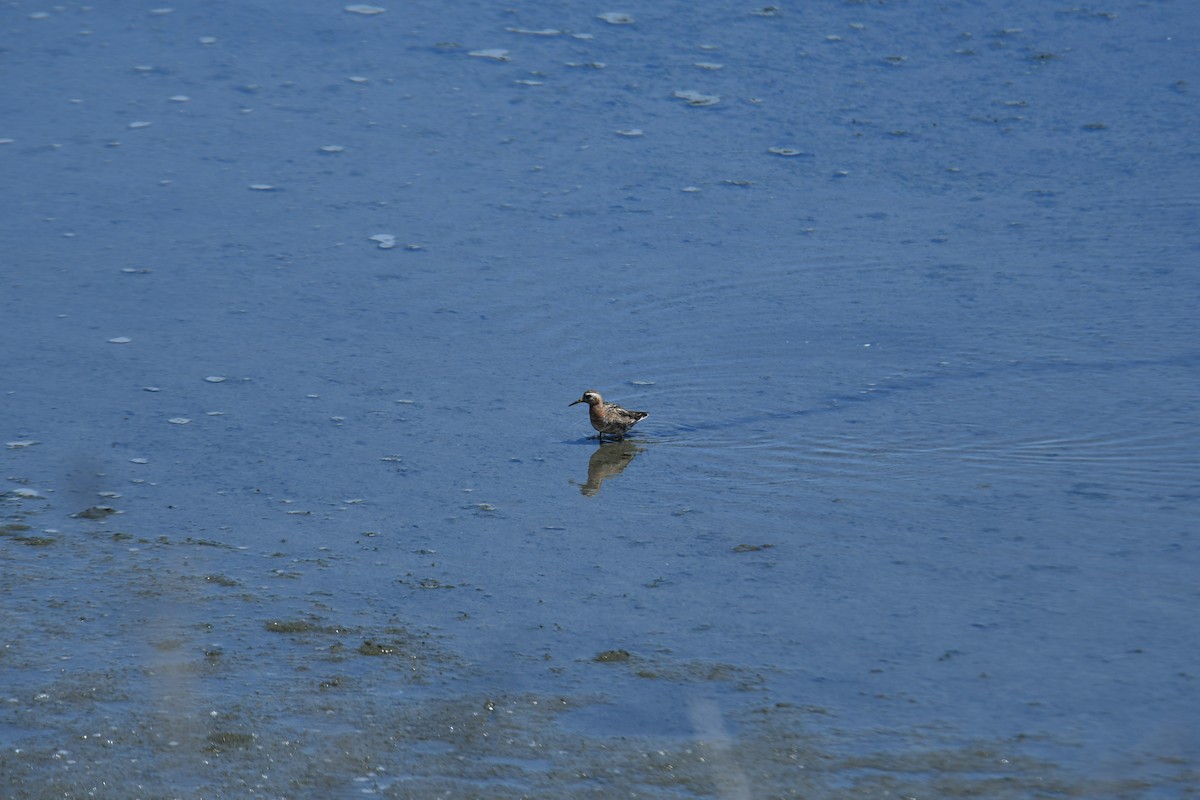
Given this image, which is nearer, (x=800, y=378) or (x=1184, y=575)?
(x=1184, y=575)

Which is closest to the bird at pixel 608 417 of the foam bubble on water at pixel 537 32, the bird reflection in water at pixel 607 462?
the bird reflection in water at pixel 607 462

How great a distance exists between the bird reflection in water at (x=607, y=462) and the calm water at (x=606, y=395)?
3 cm

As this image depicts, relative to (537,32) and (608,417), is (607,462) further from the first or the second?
(537,32)

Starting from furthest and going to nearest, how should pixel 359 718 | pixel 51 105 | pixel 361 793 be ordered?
pixel 51 105
pixel 359 718
pixel 361 793

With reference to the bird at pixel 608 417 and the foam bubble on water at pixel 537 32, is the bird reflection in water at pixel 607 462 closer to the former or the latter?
the bird at pixel 608 417

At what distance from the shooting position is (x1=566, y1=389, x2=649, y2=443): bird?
7660 mm

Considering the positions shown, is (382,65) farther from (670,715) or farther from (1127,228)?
(670,715)

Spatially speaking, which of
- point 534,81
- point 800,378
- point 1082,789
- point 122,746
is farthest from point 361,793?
point 534,81

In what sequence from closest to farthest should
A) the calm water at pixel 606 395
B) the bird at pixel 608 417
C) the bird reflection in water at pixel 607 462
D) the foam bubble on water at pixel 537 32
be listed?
the calm water at pixel 606 395
the bird reflection in water at pixel 607 462
the bird at pixel 608 417
the foam bubble on water at pixel 537 32

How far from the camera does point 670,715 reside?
5.24 metres

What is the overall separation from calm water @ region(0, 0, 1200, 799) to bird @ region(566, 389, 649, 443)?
13 centimetres

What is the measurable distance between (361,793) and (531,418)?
11.0 feet

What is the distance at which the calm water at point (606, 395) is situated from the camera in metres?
5.20

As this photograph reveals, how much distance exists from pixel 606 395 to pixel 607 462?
0.80 meters
